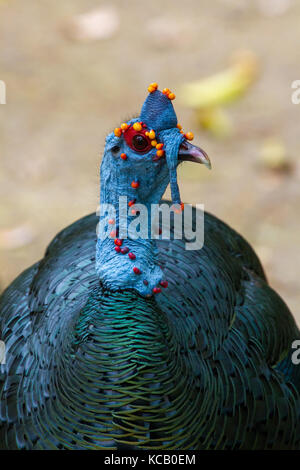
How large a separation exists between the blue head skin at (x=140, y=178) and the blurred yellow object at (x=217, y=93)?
9.95 ft

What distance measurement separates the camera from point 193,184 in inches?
194

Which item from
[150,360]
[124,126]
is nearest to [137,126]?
[124,126]

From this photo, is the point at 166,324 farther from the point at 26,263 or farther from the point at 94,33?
the point at 94,33

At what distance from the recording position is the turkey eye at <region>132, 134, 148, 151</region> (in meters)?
2.17

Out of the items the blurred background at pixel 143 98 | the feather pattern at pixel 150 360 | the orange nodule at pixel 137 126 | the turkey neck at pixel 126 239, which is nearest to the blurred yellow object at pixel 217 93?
the blurred background at pixel 143 98

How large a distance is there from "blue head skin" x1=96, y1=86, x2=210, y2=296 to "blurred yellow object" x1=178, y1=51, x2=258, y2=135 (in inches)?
119

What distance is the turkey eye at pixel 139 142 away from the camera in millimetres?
2172

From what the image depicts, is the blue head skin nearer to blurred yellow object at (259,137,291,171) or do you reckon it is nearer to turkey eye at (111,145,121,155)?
turkey eye at (111,145,121,155)

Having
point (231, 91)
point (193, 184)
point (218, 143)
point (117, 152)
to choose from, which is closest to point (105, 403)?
point (117, 152)

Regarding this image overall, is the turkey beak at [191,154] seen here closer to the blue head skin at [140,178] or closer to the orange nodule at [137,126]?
the blue head skin at [140,178]

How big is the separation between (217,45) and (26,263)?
2.81 meters

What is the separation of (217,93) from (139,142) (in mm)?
3333

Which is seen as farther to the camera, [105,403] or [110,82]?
[110,82]

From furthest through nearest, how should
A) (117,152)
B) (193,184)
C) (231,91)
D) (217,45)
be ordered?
(217,45)
(231,91)
(193,184)
(117,152)
